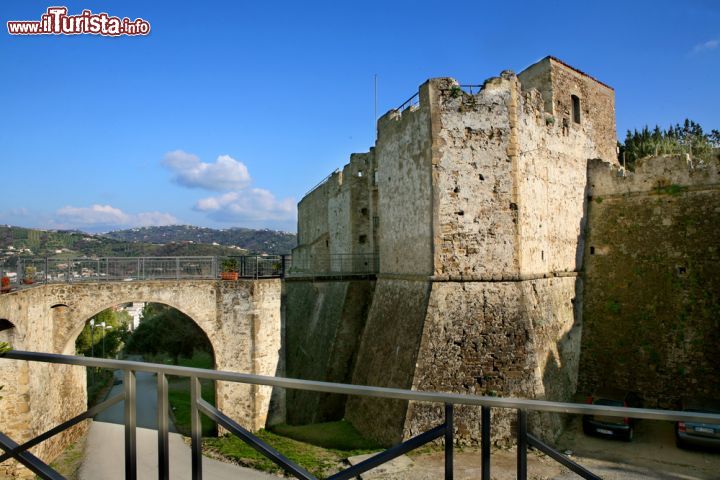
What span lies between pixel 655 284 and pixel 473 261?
277 inches

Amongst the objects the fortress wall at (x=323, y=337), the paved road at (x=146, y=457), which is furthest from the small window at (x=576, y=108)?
the paved road at (x=146, y=457)

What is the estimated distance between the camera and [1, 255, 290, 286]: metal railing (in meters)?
16.7

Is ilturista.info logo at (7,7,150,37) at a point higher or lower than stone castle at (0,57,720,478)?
higher

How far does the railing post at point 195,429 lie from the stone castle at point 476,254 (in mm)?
10465

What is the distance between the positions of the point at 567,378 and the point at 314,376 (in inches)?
358

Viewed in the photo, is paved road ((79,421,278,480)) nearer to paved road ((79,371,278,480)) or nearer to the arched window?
paved road ((79,371,278,480))

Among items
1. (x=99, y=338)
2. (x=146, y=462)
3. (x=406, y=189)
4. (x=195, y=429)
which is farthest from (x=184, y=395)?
(x=99, y=338)

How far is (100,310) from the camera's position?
674 inches

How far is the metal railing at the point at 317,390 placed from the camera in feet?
7.89

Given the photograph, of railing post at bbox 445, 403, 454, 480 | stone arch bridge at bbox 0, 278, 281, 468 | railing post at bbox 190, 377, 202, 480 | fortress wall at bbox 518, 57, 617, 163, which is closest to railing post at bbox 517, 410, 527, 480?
railing post at bbox 445, 403, 454, 480

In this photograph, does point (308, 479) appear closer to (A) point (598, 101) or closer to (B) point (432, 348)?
(B) point (432, 348)

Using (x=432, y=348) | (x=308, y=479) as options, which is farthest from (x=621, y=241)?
(x=308, y=479)

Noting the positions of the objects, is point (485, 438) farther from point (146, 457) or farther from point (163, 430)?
point (146, 457)

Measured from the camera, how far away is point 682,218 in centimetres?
1616
